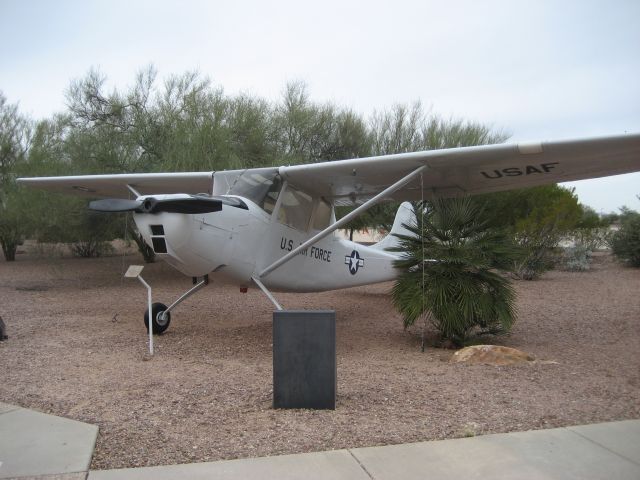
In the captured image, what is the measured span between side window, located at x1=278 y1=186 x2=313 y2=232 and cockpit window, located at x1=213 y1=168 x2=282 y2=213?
0.69ft

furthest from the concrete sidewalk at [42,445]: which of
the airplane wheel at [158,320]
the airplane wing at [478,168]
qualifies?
the airplane wing at [478,168]

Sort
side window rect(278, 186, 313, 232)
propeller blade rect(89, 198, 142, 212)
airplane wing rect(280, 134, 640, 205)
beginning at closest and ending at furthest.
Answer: airplane wing rect(280, 134, 640, 205) → propeller blade rect(89, 198, 142, 212) → side window rect(278, 186, 313, 232)

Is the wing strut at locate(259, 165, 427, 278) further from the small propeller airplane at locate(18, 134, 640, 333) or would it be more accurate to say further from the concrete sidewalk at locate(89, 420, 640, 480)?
the concrete sidewalk at locate(89, 420, 640, 480)

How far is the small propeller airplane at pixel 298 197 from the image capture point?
21.9 feet

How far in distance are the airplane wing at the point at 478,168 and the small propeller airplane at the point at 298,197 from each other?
13mm

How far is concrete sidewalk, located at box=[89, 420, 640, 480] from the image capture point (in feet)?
10.8

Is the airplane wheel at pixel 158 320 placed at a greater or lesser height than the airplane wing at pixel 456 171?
lesser

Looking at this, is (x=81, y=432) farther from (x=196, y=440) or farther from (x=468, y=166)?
(x=468, y=166)

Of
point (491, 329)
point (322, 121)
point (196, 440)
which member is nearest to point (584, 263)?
point (322, 121)

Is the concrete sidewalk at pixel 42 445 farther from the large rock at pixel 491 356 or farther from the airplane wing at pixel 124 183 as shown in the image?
the airplane wing at pixel 124 183

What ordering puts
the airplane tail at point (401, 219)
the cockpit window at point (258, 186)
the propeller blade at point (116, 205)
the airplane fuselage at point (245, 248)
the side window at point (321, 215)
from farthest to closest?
the airplane tail at point (401, 219), the side window at point (321, 215), the cockpit window at point (258, 186), the airplane fuselage at point (245, 248), the propeller blade at point (116, 205)

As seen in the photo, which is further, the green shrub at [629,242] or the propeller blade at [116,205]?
the green shrub at [629,242]

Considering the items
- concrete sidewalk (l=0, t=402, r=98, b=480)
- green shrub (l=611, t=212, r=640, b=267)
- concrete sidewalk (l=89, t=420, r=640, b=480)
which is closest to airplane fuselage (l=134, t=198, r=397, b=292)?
concrete sidewalk (l=0, t=402, r=98, b=480)

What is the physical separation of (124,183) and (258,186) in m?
3.28
